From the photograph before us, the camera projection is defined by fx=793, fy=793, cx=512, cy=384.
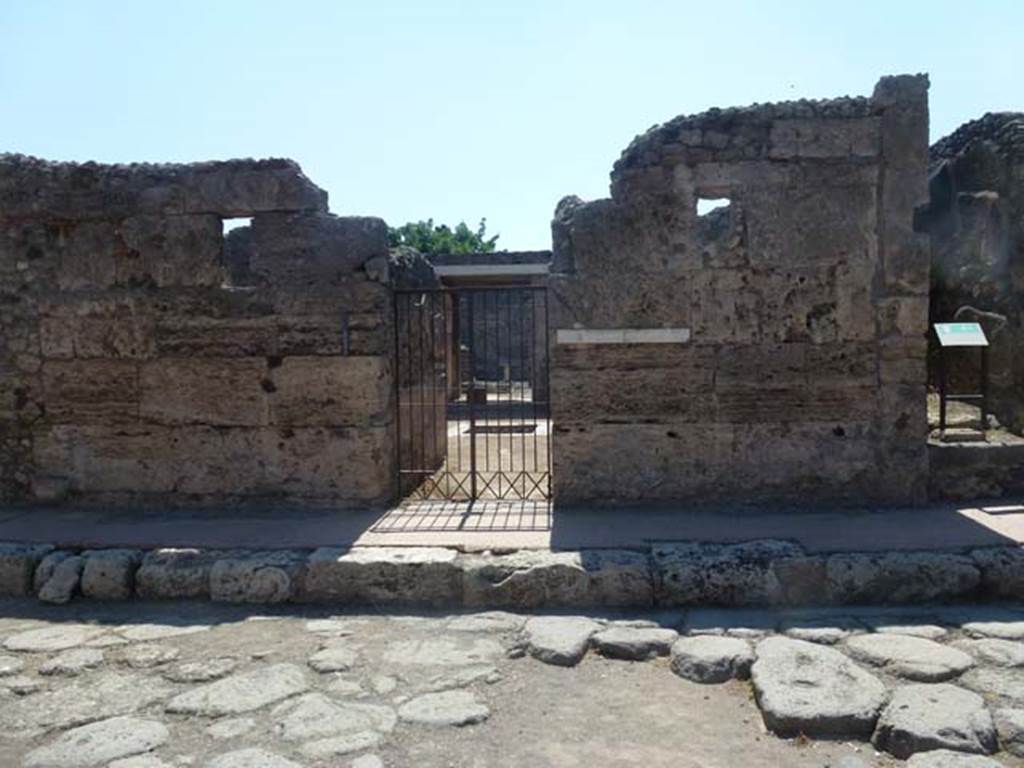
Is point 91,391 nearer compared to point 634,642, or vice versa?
point 634,642

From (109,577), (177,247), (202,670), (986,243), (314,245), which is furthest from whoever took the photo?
(986,243)

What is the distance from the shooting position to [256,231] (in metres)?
6.27

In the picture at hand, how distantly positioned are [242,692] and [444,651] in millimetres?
1017

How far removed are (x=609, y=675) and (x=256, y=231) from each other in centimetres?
434

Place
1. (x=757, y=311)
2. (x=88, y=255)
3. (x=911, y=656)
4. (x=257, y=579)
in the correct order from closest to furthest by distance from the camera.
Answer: (x=911, y=656) → (x=257, y=579) → (x=757, y=311) → (x=88, y=255)

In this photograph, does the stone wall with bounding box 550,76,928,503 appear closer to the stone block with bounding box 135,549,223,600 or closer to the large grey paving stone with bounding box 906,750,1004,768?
the stone block with bounding box 135,549,223,600

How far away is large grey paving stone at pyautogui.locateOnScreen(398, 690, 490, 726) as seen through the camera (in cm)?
344

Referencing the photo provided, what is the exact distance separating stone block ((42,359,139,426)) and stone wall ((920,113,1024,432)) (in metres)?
7.51

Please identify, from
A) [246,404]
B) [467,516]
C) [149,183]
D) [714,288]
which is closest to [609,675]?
[467,516]

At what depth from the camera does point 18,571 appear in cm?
523

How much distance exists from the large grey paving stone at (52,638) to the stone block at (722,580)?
3.34 meters

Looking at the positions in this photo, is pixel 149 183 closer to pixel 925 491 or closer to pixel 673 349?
pixel 673 349

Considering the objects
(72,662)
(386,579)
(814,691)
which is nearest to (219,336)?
(386,579)

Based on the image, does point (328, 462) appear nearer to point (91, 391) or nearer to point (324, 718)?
point (91, 391)
